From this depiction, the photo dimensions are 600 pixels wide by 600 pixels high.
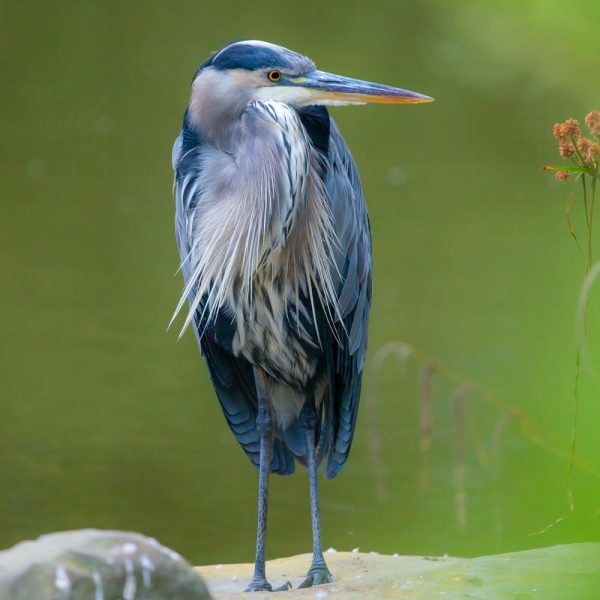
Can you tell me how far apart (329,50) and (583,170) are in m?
8.07

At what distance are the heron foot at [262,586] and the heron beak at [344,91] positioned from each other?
109 cm

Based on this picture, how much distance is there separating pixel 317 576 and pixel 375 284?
4.48m

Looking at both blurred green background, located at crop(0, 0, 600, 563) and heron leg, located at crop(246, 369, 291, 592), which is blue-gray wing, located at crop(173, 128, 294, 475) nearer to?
heron leg, located at crop(246, 369, 291, 592)

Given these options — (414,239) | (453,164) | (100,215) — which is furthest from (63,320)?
(453,164)

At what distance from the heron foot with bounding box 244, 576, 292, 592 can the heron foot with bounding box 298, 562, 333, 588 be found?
0.12ft

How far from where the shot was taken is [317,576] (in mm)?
2912

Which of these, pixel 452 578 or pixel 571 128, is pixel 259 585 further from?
pixel 571 128

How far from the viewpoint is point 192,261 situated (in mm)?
3033

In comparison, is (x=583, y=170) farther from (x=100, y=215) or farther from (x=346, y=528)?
(x=100, y=215)

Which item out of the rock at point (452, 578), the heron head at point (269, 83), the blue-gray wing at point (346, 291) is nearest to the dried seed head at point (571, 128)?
the rock at point (452, 578)

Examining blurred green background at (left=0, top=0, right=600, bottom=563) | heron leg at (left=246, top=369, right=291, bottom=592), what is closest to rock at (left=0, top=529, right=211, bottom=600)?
blurred green background at (left=0, top=0, right=600, bottom=563)

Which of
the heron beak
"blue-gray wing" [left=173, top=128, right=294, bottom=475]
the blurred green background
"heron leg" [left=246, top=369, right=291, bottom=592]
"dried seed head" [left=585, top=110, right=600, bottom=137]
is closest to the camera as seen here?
"dried seed head" [left=585, top=110, right=600, bottom=137]

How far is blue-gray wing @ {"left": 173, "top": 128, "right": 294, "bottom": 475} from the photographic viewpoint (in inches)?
118

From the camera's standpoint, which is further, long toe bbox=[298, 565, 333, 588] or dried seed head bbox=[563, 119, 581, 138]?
long toe bbox=[298, 565, 333, 588]
